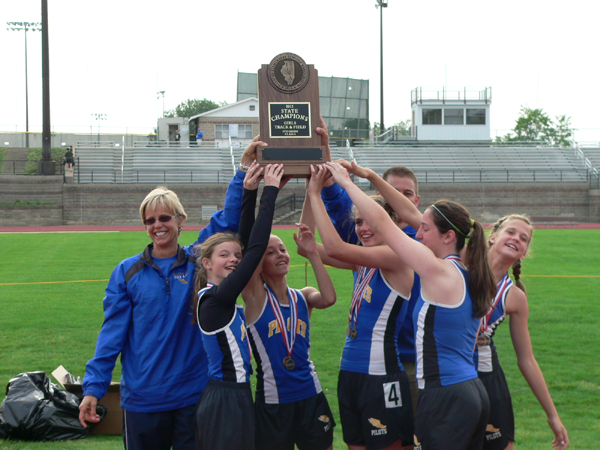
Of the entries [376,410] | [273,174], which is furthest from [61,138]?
[376,410]

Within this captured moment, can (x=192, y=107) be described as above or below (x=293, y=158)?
above

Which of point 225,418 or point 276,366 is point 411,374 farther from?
point 225,418

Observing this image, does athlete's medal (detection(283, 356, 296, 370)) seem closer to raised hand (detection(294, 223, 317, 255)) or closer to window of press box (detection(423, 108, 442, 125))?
raised hand (detection(294, 223, 317, 255))

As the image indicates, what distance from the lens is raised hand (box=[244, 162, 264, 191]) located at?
3391 mm

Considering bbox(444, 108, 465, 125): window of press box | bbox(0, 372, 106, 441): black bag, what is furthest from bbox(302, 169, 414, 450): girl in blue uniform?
bbox(444, 108, 465, 125): window of press box

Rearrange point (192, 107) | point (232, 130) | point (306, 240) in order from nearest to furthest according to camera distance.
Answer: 1. point (306, 240)
2. point (232, 130)
3. point (192, 107)

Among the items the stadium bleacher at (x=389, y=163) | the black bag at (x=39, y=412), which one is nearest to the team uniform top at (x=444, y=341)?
the black bag at (x=39, y=412)

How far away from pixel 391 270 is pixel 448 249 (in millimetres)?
451

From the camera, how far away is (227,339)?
3.12 meters

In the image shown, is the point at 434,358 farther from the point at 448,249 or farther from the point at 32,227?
the point at 32,227

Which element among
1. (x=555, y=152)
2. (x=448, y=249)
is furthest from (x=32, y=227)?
(x=555, y=152)

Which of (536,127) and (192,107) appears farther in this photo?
(192,107)

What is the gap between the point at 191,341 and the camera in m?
3.49

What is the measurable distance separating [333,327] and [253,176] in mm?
6092
